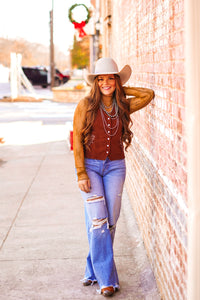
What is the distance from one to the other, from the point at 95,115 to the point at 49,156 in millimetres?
7698

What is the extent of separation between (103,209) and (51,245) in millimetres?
1587

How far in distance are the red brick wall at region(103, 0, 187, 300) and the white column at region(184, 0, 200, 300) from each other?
60 cm

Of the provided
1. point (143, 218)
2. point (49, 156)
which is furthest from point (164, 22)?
point (49, 156)

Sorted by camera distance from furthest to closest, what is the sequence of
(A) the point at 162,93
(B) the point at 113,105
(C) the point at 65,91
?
1. (C) the point at 65,91
2. (B) the point at 113,105
3. (A) the point at 162,93

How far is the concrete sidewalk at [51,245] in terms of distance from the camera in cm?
455

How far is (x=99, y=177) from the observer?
14.2 feet

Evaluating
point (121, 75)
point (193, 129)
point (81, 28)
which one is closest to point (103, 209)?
point (121, 75)

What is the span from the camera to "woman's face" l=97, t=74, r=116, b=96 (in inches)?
170

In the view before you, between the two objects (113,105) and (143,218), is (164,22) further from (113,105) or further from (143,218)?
(143,218)

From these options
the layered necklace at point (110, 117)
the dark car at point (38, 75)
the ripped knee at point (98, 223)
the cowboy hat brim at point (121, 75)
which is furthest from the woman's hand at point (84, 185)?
the dark car at point (38, 75)

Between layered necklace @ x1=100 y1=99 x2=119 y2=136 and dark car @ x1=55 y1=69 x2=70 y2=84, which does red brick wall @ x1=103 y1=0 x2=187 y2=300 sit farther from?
dark car @ x1=55 y1=69 x2=70 y2=84

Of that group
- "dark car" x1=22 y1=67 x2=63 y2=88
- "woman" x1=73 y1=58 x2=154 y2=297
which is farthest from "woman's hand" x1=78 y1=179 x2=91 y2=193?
"dark car" x1=22 y1=67 x2=63 y2=88

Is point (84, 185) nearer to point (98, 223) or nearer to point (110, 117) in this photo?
point (98, 223)

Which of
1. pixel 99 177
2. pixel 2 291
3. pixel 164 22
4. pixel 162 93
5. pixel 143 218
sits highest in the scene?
pixel 164 22
